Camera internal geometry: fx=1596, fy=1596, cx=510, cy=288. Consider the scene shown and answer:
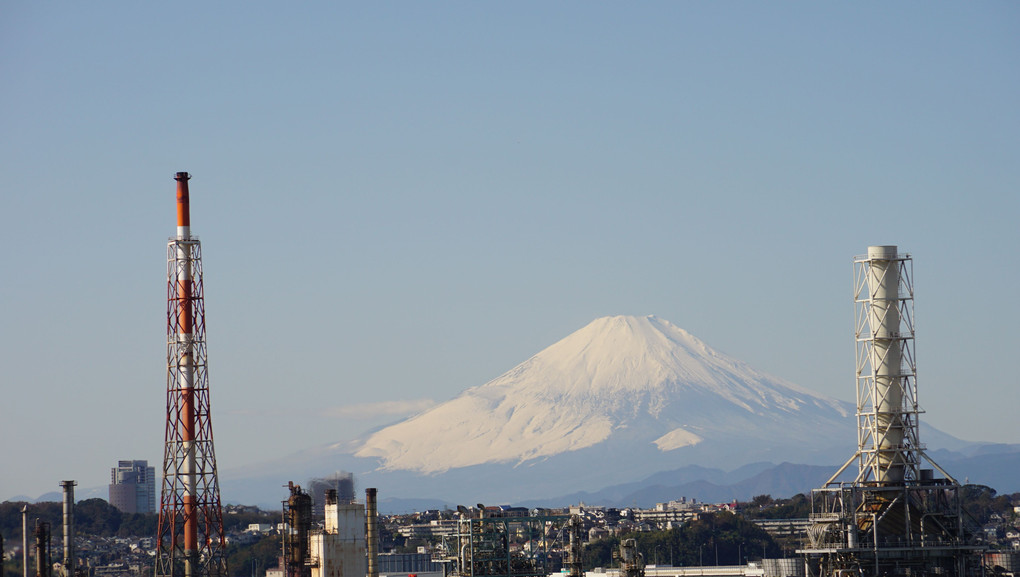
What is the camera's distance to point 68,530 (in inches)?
3930

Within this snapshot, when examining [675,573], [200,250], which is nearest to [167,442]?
[200,250]

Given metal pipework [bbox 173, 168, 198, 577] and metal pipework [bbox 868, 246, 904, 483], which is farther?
metal pipework [bbox 173, 168, 198, 577]

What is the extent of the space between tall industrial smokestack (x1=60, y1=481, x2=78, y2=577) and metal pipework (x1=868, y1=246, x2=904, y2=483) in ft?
160

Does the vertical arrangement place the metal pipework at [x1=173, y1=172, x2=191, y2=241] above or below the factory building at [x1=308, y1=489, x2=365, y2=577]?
above

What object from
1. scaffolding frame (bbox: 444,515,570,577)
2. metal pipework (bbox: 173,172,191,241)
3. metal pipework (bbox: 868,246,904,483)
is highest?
metal pipework (bbox: 173,172,191,241)

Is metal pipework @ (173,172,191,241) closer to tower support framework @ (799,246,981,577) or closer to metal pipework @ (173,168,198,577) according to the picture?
metal pipework @ (173,168,198,577)

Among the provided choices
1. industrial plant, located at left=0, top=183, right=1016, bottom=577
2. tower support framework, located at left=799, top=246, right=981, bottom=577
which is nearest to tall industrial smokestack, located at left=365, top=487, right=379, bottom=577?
industrial plant, located at left=0, top=183, right=1016, bottom=577

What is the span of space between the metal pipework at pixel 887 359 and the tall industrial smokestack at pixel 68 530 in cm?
4871

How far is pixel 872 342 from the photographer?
81250 mm

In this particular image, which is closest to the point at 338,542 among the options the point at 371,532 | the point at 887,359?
the point at 371,532

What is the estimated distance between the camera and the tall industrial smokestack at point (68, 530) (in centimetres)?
9681

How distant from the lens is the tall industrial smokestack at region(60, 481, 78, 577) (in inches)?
3812

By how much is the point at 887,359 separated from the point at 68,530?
2037 inches

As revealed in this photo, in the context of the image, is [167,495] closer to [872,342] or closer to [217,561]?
[217,561]
